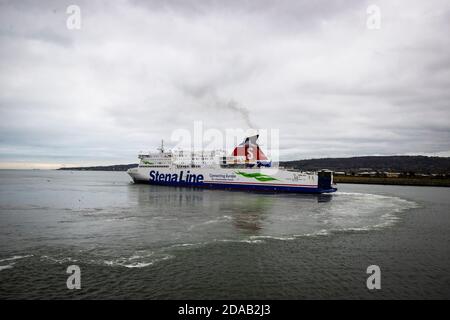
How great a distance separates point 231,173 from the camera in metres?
67.3

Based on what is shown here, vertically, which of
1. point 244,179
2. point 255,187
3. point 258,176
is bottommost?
point 255,187

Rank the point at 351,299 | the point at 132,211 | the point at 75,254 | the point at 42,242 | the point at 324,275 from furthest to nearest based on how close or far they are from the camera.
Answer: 1. the point at 132,211
2. the point at 42,242
3. the point at 75,254
4. the point at 324,275
5. the point at 351,299

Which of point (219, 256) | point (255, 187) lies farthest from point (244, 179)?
point (219, 256)

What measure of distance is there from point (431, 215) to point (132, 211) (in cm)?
3212

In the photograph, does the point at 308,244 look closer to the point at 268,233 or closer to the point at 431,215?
the point at 268,233

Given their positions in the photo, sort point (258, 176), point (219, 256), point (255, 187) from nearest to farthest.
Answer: point (219, 256) < point (258, 176) < point (255, 187)

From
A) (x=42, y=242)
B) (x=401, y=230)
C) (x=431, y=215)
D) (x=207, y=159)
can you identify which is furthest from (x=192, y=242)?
(x=207, y=159)

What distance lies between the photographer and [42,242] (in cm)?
1875

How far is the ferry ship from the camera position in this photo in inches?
2403

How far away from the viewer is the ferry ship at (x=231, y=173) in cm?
6103

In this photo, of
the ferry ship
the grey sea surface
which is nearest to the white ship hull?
the ferry ship

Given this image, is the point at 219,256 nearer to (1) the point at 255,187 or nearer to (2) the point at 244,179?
(1) the point at 255,187

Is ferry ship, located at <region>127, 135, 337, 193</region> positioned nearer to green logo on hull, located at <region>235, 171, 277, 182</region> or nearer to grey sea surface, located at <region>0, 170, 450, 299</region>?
green logo on hull, located at <region>235, 171, 277, 182</region>

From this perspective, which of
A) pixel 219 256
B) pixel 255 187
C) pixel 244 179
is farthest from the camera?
pixel 244 179
